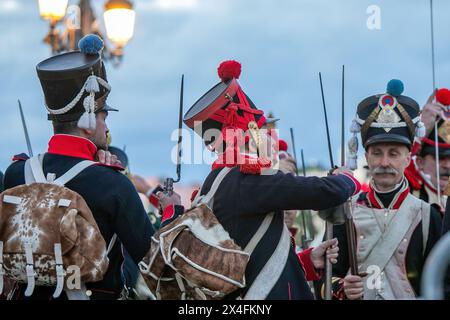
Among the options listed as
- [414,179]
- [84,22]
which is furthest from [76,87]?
[84,22]

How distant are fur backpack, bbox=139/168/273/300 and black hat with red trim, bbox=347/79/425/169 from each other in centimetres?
159

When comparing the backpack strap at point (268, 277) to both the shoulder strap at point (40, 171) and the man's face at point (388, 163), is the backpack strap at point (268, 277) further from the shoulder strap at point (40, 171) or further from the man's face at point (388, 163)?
the man's face at point (388, 163)

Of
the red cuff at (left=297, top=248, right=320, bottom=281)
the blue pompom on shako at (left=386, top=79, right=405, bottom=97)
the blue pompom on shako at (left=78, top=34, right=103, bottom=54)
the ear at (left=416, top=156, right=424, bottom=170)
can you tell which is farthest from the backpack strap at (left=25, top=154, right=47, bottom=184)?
the ear at (left=416, top=156, right=424, bottom=170)

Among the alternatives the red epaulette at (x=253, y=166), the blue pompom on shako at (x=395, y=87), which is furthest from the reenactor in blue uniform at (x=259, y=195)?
the blue pompom on shako at (x=395, y=87)

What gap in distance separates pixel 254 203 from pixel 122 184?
2.29ft

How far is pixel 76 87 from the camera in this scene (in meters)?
5.64

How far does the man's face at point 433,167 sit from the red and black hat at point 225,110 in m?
2.97

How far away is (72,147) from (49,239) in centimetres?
64

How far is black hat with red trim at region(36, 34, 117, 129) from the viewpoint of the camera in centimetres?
561

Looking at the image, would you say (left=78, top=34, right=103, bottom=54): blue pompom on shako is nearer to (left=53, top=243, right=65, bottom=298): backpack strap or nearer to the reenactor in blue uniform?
the reenactor in blue uniform

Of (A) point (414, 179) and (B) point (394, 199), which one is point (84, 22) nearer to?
(A) point (414, 179)

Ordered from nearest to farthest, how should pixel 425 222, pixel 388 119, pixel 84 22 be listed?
pixel 425 222 → pixel 388 119 → pixel 84 22

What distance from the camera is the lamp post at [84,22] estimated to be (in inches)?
433

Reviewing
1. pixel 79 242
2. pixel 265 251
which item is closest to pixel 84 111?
pixel 79 242
